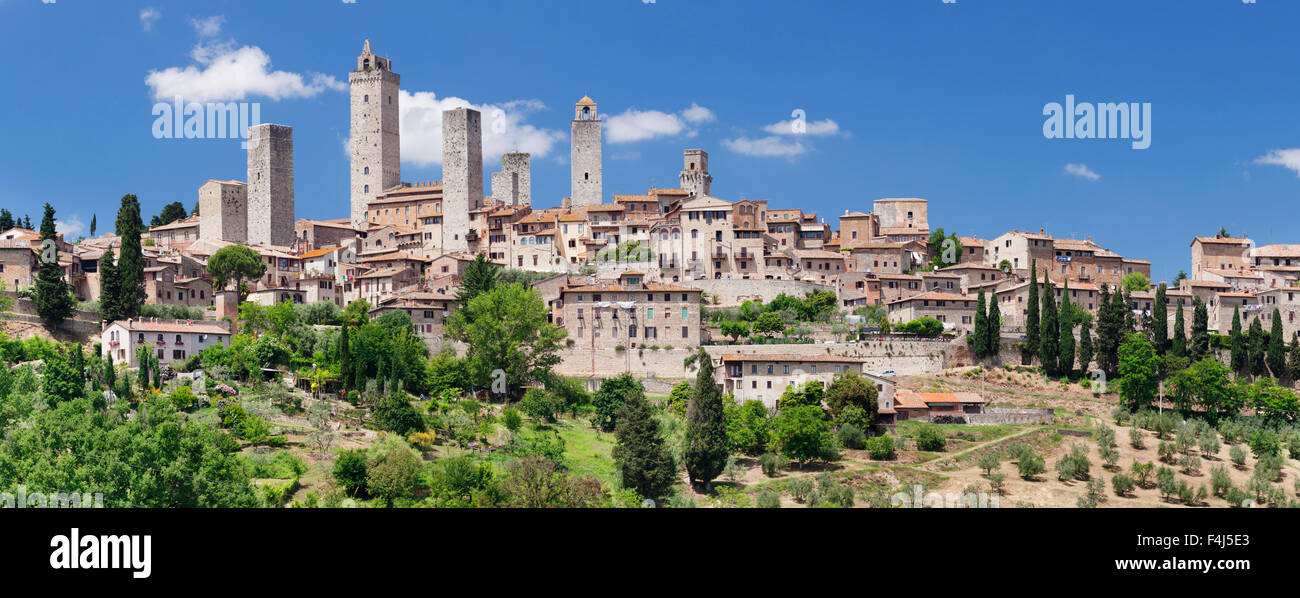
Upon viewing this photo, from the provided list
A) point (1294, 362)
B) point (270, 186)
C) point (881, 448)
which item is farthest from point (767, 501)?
point (270, 186)

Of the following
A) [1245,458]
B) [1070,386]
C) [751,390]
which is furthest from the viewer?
[1070,386]

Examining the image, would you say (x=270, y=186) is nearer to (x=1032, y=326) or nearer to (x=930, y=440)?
(x=1032, y=326)

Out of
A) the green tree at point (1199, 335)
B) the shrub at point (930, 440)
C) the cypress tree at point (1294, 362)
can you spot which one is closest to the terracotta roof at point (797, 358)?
the shrub at point (930, 440)

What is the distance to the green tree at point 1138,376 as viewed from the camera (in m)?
55.6

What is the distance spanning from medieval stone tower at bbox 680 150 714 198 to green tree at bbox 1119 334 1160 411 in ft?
125

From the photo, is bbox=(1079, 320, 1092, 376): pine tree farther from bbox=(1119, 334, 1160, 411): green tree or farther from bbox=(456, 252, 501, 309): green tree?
bbox=(456, 252, 501, 309): green tree

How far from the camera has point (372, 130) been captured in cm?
9638

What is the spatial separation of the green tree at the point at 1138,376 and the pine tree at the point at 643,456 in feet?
76.6

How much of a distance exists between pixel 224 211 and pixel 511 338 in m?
42.6

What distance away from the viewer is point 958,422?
176 ft
